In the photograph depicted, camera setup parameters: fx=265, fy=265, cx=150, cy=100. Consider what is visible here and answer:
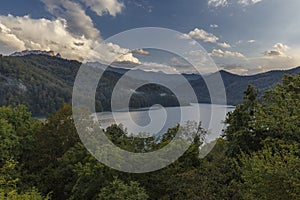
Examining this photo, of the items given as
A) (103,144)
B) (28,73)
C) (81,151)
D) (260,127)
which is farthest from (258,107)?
(28,73)

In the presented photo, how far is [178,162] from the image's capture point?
17109 mm

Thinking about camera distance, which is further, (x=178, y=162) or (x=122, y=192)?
(x=178, y=162)

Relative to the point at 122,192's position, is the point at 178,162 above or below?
above

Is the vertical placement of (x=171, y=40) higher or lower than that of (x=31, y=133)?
higher

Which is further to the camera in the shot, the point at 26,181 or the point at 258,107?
the point at 26,181

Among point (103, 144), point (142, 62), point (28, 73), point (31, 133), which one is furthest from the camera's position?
point (28, 73)

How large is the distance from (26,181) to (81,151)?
546 cm

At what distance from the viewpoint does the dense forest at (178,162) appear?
10616 millimetres

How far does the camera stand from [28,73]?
15700 centimetres

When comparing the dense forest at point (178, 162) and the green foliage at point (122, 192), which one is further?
the green foliage at point (122, 192)

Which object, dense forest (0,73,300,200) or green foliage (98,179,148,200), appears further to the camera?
green foliage (98,179,148,200)

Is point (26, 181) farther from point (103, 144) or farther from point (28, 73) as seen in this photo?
point (28, 73)

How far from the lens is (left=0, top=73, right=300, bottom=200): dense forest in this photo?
10.6m

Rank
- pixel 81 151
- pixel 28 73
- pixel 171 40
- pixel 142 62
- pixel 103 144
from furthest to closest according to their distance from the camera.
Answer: pixel 28 73 → pixel 81 151 → pixel 103 144 → pixel 142 62 → pixel 171 40
